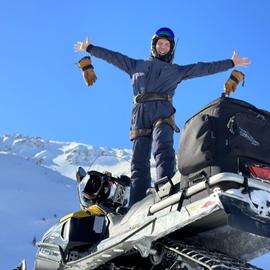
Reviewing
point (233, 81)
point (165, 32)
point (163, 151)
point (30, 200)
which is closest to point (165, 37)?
point (165, 32)

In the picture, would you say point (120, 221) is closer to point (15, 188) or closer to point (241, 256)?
point (241, 256)

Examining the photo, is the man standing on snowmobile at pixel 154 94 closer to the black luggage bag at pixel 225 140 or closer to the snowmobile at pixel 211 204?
the snowmobile at pixel 211 204

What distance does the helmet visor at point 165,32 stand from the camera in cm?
533

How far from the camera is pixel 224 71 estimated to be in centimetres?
535

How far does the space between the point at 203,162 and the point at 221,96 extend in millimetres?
431

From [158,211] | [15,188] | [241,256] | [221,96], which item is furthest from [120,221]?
[15,188]

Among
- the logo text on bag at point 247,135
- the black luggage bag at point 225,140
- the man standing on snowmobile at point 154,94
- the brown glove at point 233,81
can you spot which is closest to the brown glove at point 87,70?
the man standing on snowmobile at point 154,94

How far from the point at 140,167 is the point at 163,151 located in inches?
14.3

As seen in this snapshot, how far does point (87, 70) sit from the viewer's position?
17.6 feet

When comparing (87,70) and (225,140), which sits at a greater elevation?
(87,70)

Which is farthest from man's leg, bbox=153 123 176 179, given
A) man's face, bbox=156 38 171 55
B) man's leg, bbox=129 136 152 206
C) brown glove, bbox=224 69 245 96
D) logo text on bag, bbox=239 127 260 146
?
logo text on bag, bbox=239 127 260 146

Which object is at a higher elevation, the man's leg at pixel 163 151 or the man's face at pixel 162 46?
the man's face at pixel 162 46

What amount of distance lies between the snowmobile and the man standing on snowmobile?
1.12 meters

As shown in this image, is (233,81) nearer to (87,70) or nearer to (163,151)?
(163,151)
